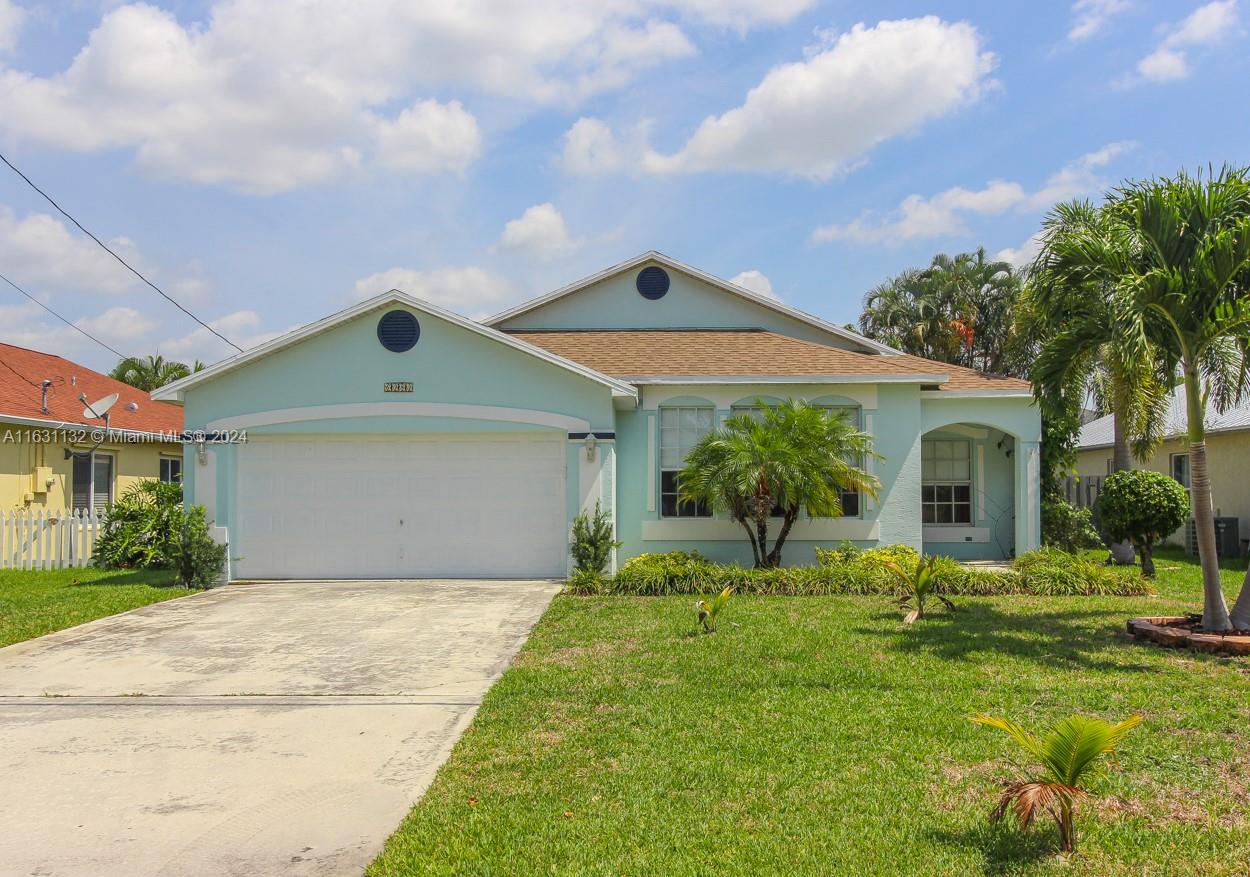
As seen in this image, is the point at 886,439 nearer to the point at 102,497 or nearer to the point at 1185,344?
the point at 1185,344

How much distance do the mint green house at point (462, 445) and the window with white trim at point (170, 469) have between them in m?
9.81

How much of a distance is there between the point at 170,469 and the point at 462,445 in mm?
13402

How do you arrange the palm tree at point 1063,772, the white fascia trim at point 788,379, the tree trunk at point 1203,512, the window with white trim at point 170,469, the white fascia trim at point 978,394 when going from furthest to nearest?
1. the window with white trim at point 170,469
2. the white fascia trim at point 978,394
3. the white fascia trim at point 788,379
4. the tree trunk at point 1203,512
5. the palm tree at point 1063,772

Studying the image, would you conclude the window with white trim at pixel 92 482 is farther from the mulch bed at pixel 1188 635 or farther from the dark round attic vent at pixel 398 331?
the mulch bed at pixel 1188 635

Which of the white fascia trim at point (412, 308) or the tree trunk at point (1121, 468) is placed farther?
the tree trunk at point (1121, 468)

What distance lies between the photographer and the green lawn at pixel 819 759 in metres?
4.42

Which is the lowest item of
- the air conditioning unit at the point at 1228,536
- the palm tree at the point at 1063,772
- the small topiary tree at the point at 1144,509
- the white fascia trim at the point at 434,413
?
the palm tree at the point at 1063,772

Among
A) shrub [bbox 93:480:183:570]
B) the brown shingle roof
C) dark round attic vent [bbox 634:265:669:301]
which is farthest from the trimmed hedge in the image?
shrub [bbox 93:480:183:570]

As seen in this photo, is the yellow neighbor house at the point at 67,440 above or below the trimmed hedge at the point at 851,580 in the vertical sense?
above

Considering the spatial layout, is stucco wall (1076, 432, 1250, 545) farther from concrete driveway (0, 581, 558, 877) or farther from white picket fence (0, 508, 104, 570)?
white picket fence (0, 508, 104, 570)

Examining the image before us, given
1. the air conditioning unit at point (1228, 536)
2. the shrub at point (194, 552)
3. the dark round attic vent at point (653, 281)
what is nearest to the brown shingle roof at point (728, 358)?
the dark round attic vent at point (653, 281)

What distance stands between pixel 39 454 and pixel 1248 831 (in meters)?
20.2

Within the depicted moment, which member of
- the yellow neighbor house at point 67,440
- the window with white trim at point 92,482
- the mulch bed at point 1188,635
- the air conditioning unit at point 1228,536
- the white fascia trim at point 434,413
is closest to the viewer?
the mulch bed at point 1188,635

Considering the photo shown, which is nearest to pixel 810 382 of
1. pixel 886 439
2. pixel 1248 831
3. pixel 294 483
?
pixel 886 439
